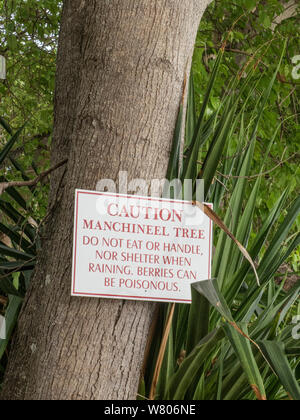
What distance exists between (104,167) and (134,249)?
0.19m

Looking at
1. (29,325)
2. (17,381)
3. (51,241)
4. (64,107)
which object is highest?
(64,107)

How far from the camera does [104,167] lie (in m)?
1.31

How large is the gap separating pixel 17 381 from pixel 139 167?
0.56 metres

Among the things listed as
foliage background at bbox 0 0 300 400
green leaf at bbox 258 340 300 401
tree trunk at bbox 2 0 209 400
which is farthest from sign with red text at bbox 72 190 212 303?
foliage background at bbox 0 0 300 400

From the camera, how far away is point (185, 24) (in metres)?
1.41

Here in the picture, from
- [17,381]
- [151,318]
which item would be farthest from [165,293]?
[17,381]

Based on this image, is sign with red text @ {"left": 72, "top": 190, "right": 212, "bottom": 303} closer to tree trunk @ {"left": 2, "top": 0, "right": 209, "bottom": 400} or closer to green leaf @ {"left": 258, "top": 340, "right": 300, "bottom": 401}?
Result: tree trunk @ {"left": 2, "top": 0, "right": 209, "bottom": 400}

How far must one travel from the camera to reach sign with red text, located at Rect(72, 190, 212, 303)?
4.12 ft

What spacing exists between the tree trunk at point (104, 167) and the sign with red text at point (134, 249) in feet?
0.14

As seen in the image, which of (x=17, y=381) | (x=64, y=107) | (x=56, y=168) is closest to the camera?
(x=17, y=381)

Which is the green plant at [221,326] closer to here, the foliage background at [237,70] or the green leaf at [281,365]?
the green leaf at [281,365]

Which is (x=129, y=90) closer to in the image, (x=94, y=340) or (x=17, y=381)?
(x=94, y=340)

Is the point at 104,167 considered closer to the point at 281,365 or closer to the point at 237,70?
the point at 281,365

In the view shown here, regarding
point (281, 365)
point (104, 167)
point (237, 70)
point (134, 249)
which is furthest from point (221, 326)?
point (237, 70)
